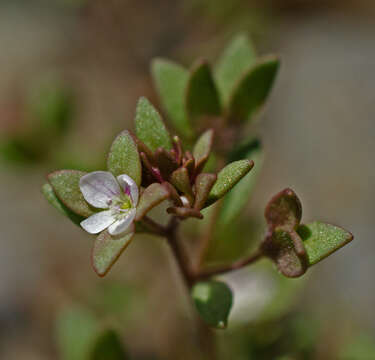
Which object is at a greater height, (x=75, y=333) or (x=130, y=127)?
(x=130, y=127)

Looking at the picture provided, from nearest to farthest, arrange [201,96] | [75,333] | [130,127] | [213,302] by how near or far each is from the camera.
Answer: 1. [213,302]
2. [201,96]
3. [75,333]
4. [130,127]

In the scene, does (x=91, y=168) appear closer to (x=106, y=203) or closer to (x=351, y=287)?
(x=106, y=203)

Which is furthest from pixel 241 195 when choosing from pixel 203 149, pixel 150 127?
pixel 150 127

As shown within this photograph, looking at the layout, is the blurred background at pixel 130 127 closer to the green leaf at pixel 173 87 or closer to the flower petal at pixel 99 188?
the green leaf at pixel 173 87

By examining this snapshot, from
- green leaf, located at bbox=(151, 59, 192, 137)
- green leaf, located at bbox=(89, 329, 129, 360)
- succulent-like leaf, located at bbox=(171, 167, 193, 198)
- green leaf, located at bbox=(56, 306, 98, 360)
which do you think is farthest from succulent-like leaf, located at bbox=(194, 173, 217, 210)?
green leaf, located at bbox=(56, 306, 98, 360)

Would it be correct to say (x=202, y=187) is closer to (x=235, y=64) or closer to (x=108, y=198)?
(x=108, y=198)

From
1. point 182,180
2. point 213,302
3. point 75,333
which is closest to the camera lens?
point 182,180

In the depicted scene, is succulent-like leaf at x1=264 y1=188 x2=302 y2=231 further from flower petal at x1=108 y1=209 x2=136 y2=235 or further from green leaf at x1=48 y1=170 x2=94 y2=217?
green leaf at x1=48 y1=170 x2=94 y2=217
